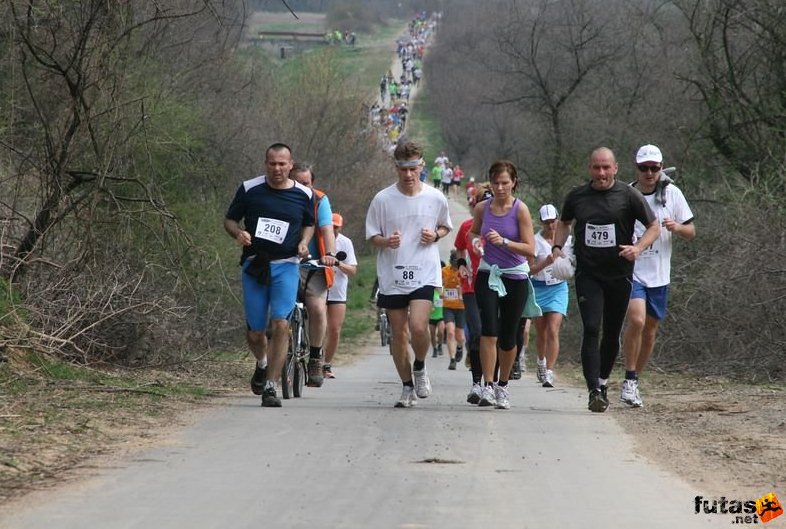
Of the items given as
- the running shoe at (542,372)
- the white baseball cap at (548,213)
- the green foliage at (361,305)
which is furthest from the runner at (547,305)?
the green foliage at (361,305)

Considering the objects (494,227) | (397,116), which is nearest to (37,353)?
(494,227)

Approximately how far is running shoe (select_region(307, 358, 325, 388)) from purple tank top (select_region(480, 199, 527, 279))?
92.2 inches

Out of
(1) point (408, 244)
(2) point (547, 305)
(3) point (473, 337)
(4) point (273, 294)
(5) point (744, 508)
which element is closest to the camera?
(5) point (744, 508)

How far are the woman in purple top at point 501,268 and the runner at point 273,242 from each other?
57.9 inches

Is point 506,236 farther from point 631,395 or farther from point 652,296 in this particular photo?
point 631,395

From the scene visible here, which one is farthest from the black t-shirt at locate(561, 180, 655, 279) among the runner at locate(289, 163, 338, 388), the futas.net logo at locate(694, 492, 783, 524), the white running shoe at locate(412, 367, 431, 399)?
the futas.net logo at locate(694, 492, 783, 524)

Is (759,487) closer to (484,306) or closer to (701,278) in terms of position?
(484,306)

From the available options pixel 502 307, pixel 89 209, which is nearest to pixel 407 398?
pixel 502 307

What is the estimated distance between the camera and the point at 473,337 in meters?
13.7

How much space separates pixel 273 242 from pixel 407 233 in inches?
42.9

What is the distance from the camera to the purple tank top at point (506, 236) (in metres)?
12.0

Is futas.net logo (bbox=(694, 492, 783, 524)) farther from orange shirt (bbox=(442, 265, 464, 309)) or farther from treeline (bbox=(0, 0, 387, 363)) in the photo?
orange shirt (bbox=(442, 265, 464, 309))

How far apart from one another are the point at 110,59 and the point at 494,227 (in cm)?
460

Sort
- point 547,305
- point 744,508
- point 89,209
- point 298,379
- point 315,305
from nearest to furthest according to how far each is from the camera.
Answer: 1. point 744,508
2. point 298,379
3. point 315,305
4. point 89,209
5. point 547,305
